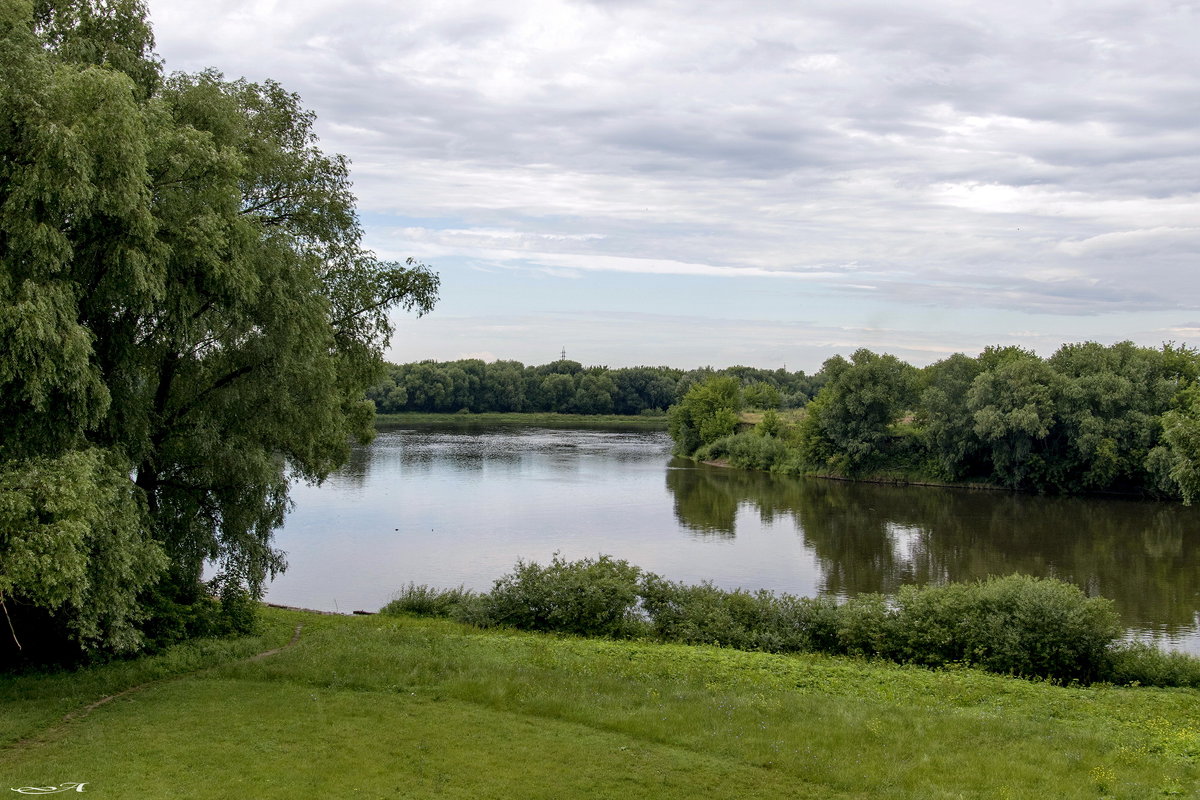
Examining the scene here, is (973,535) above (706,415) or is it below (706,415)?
below

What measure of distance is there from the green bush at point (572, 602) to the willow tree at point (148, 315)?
5.74 metres

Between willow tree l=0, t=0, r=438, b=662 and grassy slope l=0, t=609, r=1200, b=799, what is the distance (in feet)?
6.20

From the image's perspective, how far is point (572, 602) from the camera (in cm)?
2173

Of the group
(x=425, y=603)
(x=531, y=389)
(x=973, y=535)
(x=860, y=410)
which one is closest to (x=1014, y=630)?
(x=425, y=603)

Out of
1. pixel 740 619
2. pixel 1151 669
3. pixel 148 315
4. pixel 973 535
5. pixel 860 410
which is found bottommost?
pixel 973 535

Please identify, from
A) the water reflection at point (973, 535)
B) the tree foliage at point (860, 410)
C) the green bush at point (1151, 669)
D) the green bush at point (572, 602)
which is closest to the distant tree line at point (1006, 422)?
the tree foliage at point (860, 410)

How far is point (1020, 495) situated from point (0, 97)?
62611 millimetres

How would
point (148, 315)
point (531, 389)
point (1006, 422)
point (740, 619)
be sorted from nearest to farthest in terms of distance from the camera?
point (148, 315) → point (740, 619) → point (1006, 422) → point (531, 389)

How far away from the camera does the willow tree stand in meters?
12.6

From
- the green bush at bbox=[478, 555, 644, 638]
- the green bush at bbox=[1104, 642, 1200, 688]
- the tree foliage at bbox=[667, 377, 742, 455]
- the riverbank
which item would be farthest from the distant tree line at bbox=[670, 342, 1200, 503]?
the riverbank

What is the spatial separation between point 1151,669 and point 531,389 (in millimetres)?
122408

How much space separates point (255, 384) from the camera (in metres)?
17.1

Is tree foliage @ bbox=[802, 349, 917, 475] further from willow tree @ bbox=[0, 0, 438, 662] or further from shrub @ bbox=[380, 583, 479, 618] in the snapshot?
willow tree @ bbox=[0, 0, 438, 662]

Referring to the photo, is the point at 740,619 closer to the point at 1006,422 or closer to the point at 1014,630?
the point at 1014,630
